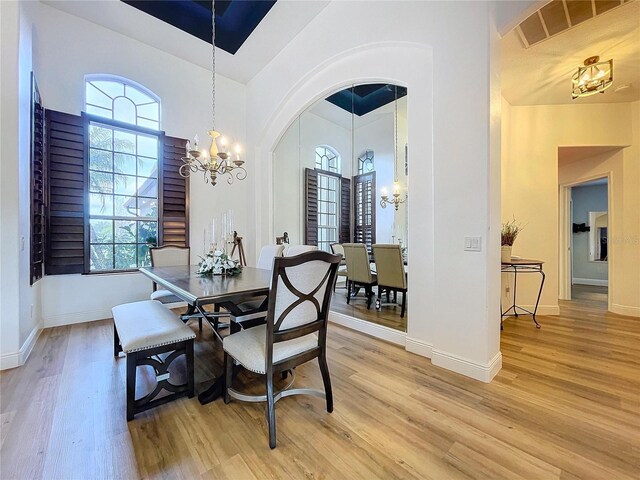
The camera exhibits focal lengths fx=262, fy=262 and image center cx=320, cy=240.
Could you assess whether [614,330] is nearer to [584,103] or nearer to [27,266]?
[584,103]

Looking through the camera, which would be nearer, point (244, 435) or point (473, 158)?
point (244, 435)

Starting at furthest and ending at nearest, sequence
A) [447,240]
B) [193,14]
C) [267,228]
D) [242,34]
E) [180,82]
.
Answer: [267,228]
[180,82]
[242,34]
[193,14]
[447,240]

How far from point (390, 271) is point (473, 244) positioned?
1055 millimetres

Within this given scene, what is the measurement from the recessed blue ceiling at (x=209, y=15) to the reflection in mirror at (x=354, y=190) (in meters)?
1.32

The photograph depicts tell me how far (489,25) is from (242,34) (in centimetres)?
326

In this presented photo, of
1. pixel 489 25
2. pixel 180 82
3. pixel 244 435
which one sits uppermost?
pixel 180 82

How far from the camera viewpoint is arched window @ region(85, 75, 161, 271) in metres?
3.59

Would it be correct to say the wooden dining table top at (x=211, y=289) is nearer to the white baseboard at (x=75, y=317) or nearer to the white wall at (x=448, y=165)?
the white wall at (x=448, y=165)

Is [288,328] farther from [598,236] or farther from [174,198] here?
[598,236]

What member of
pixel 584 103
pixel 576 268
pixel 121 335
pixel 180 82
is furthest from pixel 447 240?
pixel 576 268

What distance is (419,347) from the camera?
8.20 ft

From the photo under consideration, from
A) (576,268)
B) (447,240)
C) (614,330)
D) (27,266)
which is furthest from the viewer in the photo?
(576,268)

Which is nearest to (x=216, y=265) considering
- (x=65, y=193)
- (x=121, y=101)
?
(x=65, y=193)

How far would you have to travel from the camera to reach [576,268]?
264 inches
